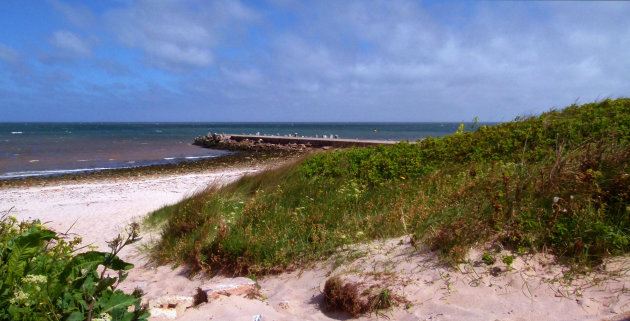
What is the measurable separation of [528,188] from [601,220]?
0.83 m

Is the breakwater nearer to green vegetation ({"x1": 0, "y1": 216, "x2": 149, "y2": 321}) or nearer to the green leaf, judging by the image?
green vegetation ({"x1": 0, "y1": 216, "x2": 149, "y2": 321})

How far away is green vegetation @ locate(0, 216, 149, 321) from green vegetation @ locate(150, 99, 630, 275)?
2.16 metres

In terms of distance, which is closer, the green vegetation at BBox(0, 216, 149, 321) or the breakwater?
the green vegetation at BBox(0, 216, 149, 321)

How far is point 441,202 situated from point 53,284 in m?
4.32

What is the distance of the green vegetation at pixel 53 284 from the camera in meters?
2.58

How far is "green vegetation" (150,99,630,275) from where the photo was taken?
418cm

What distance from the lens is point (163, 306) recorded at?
12.4 feet

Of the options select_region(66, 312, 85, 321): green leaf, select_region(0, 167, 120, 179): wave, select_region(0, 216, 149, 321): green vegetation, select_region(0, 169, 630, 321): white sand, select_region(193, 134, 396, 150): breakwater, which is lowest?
select_region(0, 167, 120, 179): wave

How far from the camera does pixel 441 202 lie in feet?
17.7

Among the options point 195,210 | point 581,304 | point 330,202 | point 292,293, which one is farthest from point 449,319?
point 195,210

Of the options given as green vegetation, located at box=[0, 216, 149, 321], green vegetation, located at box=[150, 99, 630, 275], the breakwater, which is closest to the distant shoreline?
the breakwater

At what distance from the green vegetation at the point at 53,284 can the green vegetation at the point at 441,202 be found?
2.16 metres

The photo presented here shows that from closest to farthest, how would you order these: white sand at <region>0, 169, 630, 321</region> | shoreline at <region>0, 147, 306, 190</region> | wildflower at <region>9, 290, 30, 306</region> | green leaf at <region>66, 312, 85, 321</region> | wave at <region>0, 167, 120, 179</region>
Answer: wildflower at <region>9, 290, 30, 306</region>
green leaf at <region>66, 312, 85, 321</region>
white sand at <region>0, 169, 630, 321</region>
shoreline at <region>0, 147, 306, 190</region>
wave at <region>0, 167, 120, 179</region>

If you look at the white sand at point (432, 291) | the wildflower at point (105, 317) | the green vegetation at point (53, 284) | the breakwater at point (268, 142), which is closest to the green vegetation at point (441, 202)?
the white sand at point (432, 291)
